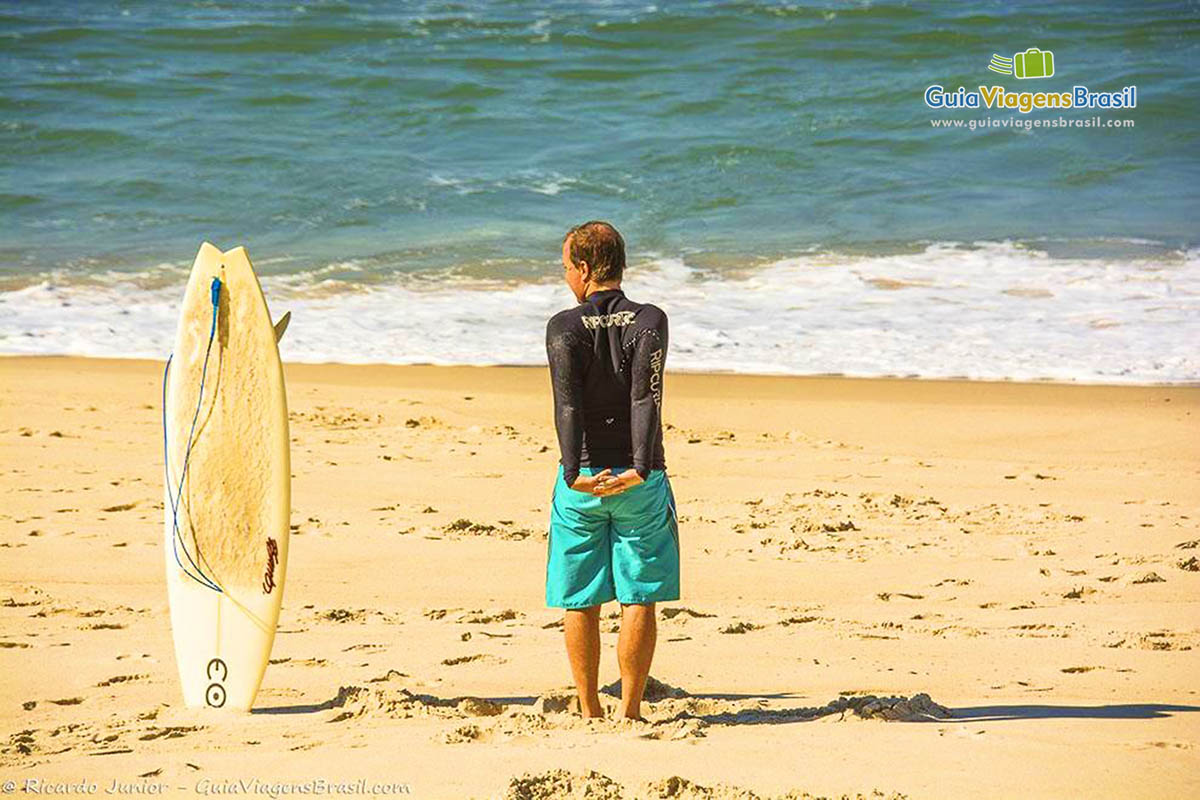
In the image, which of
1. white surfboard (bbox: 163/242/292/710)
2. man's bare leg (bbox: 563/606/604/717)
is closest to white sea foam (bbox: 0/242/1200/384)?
white surfboard (bbox: 163/242/292/710)

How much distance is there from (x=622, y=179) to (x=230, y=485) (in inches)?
447

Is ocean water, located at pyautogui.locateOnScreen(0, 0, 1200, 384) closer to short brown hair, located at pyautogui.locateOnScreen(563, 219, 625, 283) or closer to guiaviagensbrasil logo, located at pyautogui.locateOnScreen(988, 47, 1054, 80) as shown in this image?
guiaviagensbrasil logo, located at pyautogui.locateOnScreen(988, 47, 1054, 80)

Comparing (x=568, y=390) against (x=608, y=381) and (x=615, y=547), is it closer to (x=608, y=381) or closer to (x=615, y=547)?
(x=608, y=381)

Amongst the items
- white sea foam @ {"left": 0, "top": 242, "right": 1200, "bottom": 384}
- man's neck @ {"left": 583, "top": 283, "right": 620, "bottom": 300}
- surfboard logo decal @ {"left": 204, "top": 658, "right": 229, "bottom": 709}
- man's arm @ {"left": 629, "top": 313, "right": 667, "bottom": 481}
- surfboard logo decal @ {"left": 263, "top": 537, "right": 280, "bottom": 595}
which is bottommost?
surfboard logo decal @ {"left": 204, "top": 658, "right": 229, "bottom": 709}

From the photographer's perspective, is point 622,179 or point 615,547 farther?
point 622,179

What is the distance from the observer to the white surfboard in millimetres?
4062

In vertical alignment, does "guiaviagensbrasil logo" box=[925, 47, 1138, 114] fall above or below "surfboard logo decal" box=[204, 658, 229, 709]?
above

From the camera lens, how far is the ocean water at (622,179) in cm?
1041

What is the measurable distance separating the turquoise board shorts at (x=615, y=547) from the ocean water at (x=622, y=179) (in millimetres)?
5777

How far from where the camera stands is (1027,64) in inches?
715

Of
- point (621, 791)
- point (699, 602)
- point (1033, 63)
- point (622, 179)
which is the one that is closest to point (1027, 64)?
point (1033, 63)

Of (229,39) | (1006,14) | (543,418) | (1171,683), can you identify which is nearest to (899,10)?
(1006,14)

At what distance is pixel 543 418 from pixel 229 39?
1311 cm

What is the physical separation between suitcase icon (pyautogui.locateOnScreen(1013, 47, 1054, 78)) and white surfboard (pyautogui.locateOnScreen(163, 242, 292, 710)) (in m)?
15.8
